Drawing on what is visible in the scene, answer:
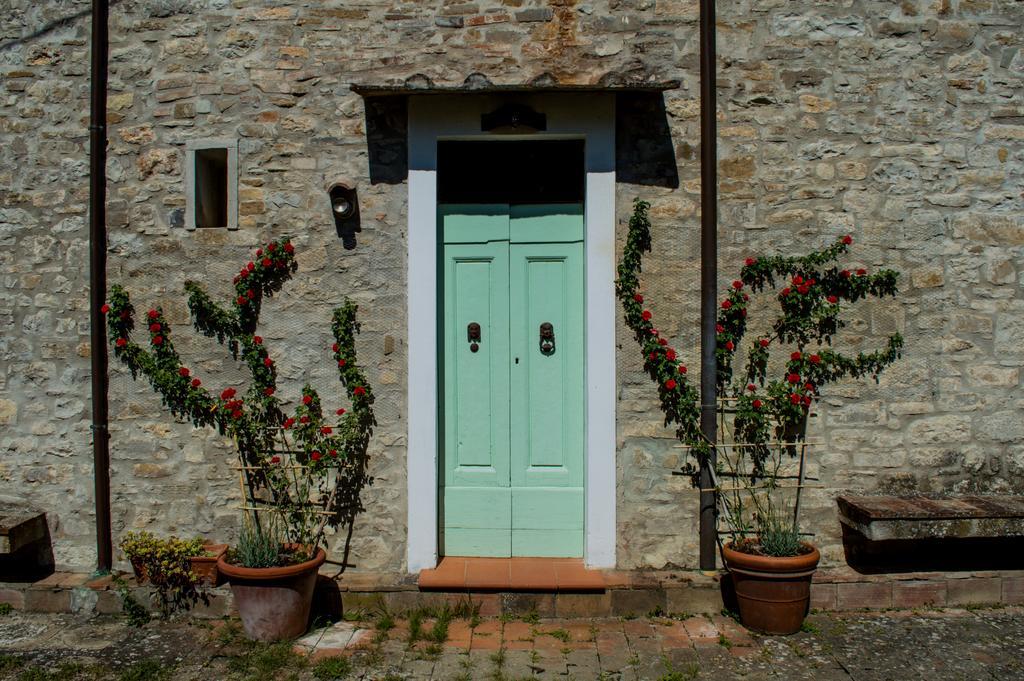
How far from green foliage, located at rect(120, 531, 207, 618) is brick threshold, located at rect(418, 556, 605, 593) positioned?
4.23 feet

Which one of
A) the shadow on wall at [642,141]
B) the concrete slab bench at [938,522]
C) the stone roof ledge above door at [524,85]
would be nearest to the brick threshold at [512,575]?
the concrete slab bench at [938,522]

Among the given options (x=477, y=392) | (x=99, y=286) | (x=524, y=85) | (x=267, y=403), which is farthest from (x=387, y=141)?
(x=99, y=286)

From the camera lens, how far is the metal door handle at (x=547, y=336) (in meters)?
4.79

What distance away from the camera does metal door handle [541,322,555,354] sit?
15.7ft

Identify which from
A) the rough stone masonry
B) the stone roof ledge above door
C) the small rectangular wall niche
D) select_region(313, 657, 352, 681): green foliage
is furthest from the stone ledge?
the stone roof ledge above door

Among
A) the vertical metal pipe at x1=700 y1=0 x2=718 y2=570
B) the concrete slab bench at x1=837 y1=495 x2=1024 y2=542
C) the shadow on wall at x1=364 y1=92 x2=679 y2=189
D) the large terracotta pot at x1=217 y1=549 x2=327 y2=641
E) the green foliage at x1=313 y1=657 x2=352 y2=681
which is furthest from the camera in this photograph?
the shadow on wall at x1=364 y1=92 x2=679 y2=189

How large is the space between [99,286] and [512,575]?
3.00 m

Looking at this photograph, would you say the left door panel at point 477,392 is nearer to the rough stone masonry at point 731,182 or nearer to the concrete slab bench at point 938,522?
the rough stone masonry at point 731,182

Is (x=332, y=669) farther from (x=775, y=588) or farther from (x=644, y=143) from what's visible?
(x=644, y=143)

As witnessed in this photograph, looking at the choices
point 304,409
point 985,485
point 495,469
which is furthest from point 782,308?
point 304,409

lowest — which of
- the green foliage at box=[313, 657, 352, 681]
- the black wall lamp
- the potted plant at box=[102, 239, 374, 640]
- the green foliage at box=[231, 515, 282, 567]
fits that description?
the green foliage at box=[313, 657, 352, 681]

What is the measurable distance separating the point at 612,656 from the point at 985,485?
250cm

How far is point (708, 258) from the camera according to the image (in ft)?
14.9

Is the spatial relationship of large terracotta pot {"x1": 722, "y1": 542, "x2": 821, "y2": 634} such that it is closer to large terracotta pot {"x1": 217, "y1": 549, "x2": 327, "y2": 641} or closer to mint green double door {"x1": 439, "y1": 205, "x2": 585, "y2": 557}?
mint green double door {"x1": 439, "y1": 205, "x2": 585, "y2": 557}
